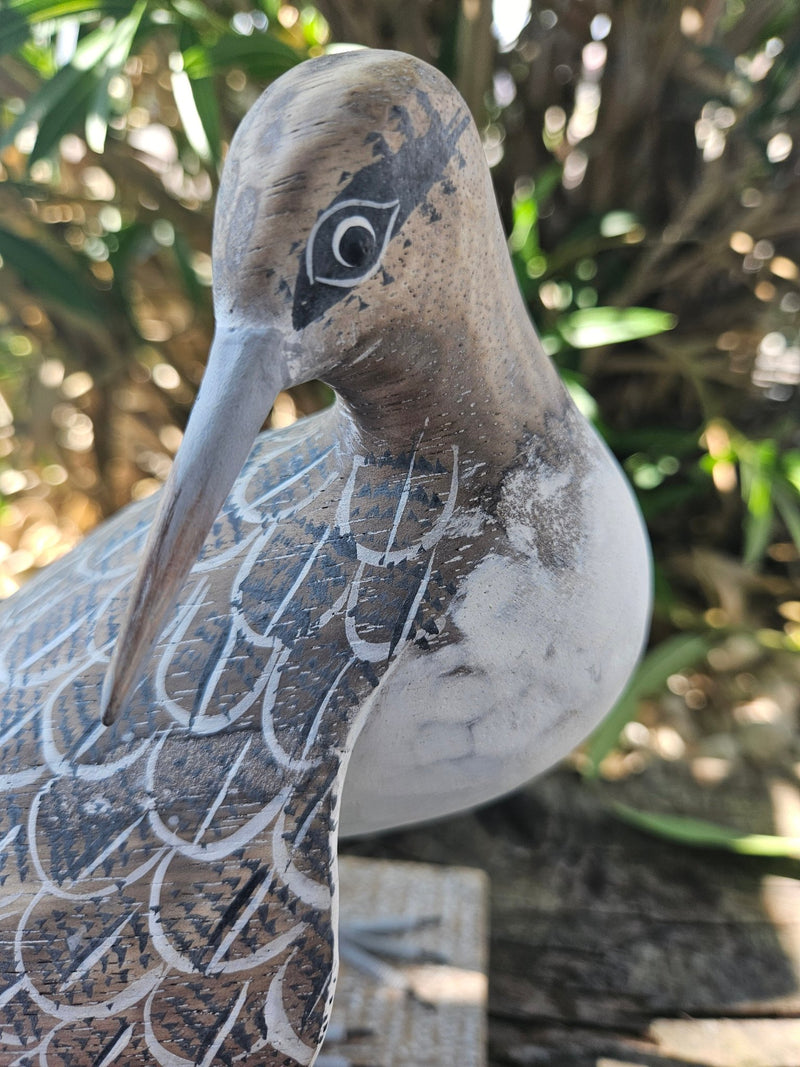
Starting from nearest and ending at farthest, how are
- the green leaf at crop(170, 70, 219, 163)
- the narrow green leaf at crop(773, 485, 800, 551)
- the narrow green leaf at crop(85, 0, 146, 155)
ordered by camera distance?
the narrow green leaf at crop(85, 0, 146, 155)
the green leaf at crop(170, 70, 219, 163)
the narrow green leaf at crop(773, 485, 800, 551)

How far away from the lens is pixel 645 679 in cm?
109

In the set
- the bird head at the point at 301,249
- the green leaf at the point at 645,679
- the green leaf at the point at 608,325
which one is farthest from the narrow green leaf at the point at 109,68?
the green leaf at the point at 645,679

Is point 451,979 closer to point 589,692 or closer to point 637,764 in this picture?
point 589,692

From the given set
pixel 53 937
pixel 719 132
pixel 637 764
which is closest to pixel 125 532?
pixel 53 937

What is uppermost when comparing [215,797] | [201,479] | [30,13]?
[30,13]

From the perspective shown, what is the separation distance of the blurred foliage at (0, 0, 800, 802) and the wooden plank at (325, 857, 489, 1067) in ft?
0.83

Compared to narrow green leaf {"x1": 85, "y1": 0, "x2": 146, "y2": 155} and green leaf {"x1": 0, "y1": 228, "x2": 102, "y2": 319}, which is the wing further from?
green leaf {"x1": 0, "y1": 228, "x2": 102, "y2": 319}

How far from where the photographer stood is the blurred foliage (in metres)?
1.02

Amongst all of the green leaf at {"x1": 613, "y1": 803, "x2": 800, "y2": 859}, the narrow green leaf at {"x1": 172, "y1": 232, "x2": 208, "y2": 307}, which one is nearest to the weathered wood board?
the green leaf at {"x1": 613, "y1": 803, "x2": 800, "y2": 859}

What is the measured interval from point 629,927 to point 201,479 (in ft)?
2.13

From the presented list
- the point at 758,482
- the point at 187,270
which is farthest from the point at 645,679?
the point at 187,270

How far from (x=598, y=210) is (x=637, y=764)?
0.70 m

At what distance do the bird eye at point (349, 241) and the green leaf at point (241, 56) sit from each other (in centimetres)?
47

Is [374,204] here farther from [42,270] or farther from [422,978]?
[42,270]
